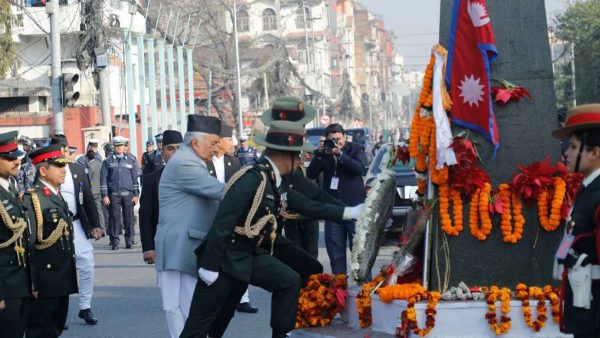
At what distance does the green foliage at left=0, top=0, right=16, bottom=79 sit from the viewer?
3516 cm

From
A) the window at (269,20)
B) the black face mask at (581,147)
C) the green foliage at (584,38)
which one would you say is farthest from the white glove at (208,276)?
the window at (269,20)

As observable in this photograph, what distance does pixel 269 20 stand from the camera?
11294cm

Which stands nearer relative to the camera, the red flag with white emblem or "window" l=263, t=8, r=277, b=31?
the red flag with white emblem

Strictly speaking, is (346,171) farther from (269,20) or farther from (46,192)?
(269,20)

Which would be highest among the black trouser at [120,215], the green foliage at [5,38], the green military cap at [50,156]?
the green foliage at [5,38]

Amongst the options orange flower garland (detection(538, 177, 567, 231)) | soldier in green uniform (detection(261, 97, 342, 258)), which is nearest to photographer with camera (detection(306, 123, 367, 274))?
soldier in green uniform (detection(261, 97, 342, 258))

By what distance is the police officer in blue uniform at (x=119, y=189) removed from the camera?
2209cm

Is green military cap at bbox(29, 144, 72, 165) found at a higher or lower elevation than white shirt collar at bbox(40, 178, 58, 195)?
higher

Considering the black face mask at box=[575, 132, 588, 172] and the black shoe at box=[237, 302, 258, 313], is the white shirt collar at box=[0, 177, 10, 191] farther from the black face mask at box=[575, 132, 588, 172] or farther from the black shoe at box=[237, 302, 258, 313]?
the black shoe at box=[237, 302, 258, 313]

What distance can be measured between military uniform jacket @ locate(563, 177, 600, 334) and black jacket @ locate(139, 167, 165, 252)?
506 centimetres

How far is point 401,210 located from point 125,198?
6.40 metres

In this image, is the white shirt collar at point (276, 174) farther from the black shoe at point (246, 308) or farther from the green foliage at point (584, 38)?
the green foliage at point (584, 38)

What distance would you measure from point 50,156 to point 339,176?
14.2 feet

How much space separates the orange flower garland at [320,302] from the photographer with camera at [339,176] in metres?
3.81
